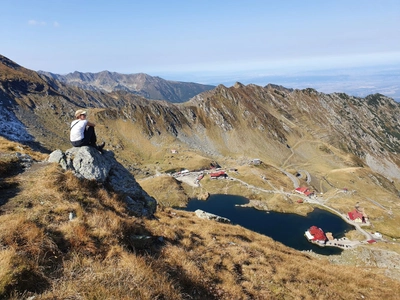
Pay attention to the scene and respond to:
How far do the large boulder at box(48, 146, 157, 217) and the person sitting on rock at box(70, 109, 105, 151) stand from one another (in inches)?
18.9

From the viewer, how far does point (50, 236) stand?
10594mm

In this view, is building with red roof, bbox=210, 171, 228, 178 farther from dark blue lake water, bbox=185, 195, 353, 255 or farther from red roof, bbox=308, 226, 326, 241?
red roof, bbox=308, 226, 326, 241

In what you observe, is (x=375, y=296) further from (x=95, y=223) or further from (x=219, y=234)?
(x=95, y=223)

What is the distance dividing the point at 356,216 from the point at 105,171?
116m

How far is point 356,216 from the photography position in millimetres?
105938

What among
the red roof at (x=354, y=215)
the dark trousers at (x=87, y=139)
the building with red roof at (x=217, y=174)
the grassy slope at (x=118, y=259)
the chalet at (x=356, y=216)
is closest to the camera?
the grassy slope at (x=118, y=259)

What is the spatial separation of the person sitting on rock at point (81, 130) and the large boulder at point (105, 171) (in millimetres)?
480

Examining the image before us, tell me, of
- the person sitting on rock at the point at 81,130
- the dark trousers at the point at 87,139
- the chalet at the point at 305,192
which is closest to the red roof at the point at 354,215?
the chalet at the point at 305,192

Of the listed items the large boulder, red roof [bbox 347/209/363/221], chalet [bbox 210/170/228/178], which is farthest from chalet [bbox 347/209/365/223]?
the large boulder

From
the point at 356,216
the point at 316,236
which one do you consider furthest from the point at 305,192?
the point at 316,236

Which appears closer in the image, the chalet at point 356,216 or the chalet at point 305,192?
the chalet at point 356,216

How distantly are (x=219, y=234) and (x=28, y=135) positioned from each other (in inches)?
7547

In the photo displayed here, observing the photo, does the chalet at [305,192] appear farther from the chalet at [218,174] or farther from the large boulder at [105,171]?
the large boulder at [105,171]

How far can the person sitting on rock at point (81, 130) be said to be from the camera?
1783 cm
